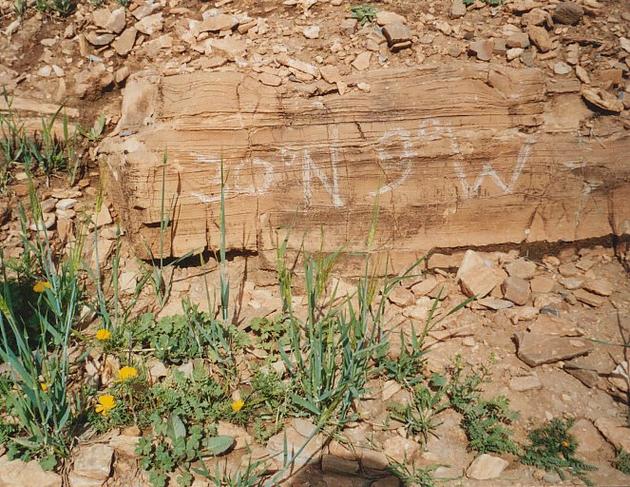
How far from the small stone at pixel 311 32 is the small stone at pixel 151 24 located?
42.1 inches

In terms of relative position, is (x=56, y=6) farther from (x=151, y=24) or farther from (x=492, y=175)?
(x=492, y=175)

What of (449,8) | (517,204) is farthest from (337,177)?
(449,8)

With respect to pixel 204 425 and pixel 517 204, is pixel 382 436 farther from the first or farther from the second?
pixel 517 204

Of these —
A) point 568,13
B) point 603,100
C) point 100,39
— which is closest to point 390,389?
point 603,100

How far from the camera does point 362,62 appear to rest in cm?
354

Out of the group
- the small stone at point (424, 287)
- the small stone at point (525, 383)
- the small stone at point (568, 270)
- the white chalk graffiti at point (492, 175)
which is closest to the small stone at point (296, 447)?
the small stone at point (525, 383)

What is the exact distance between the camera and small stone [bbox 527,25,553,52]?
3561 millimetres

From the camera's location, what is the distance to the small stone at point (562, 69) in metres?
3.46

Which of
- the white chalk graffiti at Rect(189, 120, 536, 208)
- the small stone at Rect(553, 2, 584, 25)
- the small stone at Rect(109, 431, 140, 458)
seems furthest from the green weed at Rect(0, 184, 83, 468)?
the small stone at Rect(553, 2, 584, 25)

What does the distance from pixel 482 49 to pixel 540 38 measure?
385 mm

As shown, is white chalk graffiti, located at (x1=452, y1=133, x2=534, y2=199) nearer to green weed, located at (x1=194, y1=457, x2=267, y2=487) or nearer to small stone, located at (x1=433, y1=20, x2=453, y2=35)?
small stone, located at (x1=433, y1=20, x2=453, y2=35)

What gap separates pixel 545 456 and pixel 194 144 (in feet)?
7.52

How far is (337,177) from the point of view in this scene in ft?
10.5

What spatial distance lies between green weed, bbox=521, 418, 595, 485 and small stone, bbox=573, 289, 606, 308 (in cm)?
82
